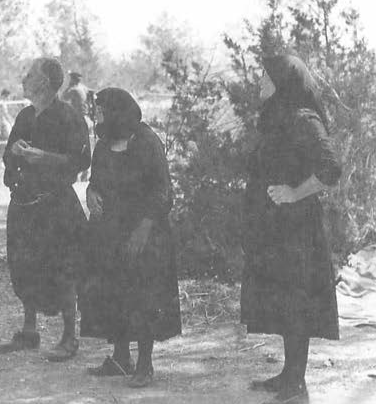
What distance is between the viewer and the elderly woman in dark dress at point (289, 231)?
4.36 m

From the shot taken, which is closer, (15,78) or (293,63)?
(293,63)

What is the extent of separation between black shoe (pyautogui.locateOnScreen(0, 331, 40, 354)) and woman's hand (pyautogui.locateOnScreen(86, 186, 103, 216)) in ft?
4.22

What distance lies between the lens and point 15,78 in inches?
2151

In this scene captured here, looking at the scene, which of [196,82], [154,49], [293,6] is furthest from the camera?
[154,49]

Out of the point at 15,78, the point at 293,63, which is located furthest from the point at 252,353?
the point at 15,78

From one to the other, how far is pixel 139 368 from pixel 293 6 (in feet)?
13.8

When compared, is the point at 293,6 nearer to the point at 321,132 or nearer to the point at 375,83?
the point at 375,83

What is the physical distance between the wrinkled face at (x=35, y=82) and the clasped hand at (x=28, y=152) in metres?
0.29

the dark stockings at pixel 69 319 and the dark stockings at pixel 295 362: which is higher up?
the dark stockings at pixel 69 319

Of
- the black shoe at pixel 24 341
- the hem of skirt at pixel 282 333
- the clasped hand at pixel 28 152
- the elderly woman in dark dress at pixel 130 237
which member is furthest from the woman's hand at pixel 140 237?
the black shoe at pixel 24 341

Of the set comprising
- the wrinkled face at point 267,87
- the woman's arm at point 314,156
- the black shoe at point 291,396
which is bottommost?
the black shoe at point 291,396

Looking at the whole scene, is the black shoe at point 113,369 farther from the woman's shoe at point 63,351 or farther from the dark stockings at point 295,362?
the dark stockings at point 295,362

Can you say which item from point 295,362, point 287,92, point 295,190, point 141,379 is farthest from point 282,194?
point 141,379

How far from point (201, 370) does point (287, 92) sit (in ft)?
5.99
